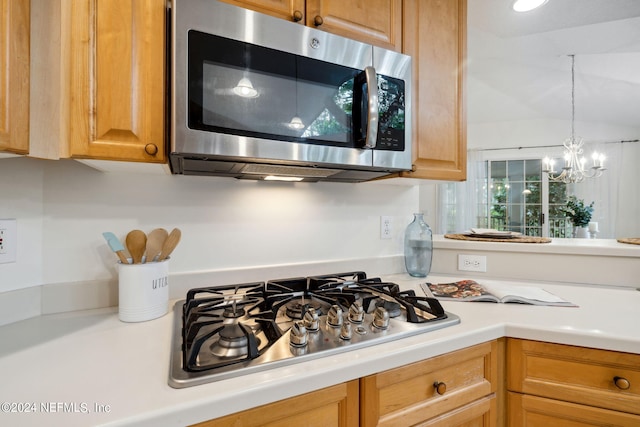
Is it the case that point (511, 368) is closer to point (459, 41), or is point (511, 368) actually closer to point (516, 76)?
point (459, 41)

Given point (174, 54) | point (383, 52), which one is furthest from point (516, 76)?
point (174, 54)

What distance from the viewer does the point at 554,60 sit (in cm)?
314

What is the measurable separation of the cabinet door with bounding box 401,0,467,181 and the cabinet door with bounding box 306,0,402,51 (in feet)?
0.18

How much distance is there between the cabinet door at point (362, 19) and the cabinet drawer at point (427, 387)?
106 cm

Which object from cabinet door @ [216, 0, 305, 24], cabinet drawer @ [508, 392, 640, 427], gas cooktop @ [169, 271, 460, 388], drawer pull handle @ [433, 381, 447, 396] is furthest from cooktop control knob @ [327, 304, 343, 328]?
cabinet door @ [216, 0, 305, 24]

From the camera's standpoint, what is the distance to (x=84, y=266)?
1031mm

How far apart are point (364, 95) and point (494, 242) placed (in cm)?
103

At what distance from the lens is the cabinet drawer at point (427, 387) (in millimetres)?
742

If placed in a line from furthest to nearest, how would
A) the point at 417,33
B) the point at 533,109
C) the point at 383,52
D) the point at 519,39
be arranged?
the point at 533,109 → the point at 519,39 → the point at 417,33 → the point at 383,52

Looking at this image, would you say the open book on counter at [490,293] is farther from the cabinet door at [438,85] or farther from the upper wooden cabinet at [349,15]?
the upper wooden cabinet at [349,15]

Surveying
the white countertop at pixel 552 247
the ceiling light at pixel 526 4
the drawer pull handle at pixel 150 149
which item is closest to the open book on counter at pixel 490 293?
the white countertop at pixel 552 247

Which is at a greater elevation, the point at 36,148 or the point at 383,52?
the point at 383,52


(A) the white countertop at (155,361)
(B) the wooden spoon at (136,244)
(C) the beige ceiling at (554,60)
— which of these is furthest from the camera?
(C) the beige ceiling at (554,60)

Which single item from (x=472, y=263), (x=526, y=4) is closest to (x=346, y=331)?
(x=472, y=263)
